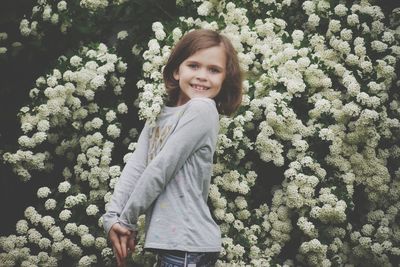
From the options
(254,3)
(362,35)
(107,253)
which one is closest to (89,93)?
(107,253)

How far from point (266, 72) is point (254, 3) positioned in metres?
0.64

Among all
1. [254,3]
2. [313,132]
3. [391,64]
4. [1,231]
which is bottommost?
[1,231]

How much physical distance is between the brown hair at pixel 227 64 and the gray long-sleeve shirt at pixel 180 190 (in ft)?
1.11

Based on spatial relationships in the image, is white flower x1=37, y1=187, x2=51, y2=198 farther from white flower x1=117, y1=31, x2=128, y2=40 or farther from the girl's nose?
the girl's nose

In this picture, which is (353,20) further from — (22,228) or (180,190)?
(22,228)

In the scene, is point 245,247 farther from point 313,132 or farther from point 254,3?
point 254,3

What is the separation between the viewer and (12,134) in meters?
3.74

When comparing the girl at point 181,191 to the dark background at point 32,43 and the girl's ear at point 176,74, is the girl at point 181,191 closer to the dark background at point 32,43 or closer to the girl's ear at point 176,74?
the girl's ear at point 176,74

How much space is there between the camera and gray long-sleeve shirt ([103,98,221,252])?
1849mm

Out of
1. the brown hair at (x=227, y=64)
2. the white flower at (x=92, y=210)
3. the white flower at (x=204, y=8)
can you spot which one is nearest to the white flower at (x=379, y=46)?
the white flower at (x=204, y=8)

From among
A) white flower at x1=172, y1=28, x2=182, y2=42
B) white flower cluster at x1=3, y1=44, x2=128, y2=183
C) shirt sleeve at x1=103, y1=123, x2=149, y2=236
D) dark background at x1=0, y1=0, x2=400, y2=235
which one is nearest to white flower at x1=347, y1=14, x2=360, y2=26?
white flower at x1=172, y1=28, x2=182, y2=42

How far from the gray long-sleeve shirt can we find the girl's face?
183 mm

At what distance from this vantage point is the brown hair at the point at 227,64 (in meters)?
2.15

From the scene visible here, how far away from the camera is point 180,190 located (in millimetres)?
1898
